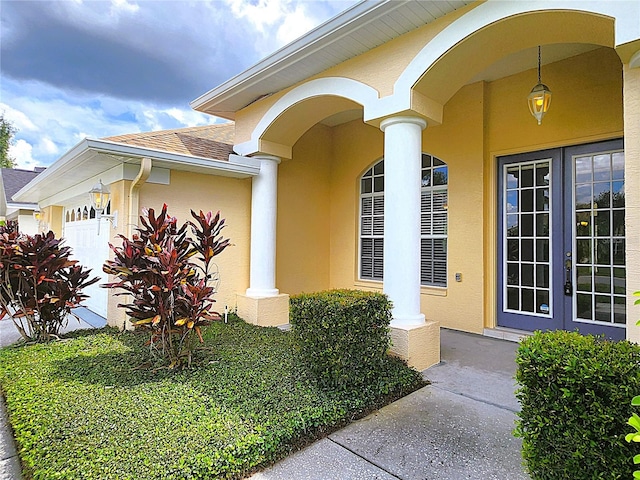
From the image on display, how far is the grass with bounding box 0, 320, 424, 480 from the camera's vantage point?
8.42 feet

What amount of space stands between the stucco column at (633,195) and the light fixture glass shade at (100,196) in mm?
7138

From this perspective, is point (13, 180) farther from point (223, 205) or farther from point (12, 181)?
point (223, 205)

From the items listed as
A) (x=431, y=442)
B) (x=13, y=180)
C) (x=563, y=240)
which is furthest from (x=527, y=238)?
(x=13, y=180)

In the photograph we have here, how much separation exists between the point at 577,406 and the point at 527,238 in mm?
4647

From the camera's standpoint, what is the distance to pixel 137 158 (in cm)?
570

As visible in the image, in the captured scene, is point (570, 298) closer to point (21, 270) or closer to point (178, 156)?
point (178, 156)

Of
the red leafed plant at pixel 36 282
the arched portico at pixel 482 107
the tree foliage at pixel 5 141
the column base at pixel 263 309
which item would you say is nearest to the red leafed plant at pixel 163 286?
the red leafed plant at pixel 36 282

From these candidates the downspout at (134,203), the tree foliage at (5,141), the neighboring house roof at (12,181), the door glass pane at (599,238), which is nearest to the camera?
the door glass pane at (599,238)

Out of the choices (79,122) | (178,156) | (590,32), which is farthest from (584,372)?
(79,122)

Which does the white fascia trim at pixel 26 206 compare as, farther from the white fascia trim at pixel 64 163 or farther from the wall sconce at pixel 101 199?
the wall sconce at pixel 101 199

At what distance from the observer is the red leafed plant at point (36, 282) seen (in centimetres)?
543

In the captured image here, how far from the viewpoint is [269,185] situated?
712 cm

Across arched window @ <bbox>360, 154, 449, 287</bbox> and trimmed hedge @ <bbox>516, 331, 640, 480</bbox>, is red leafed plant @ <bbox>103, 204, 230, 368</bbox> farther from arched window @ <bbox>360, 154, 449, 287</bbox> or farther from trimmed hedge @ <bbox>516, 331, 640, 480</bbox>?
arched window @ <bbox>360, 154, 449, 287</bbox>

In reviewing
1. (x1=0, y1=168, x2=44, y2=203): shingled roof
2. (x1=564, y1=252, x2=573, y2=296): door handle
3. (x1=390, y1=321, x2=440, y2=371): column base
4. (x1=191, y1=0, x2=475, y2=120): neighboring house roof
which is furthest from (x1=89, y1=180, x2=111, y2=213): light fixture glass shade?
Answer: (x1=0, y1=168, x2=44, y2=203): shingled roof
